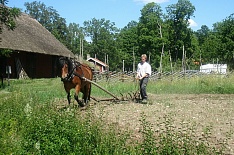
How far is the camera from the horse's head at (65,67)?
32.5 ft

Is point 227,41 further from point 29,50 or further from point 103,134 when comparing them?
point 103,134

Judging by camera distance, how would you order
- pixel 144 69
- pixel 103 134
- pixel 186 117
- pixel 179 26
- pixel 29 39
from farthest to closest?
pixel 179 26, pixel 29 39, pixel 144 69, pixel 186 117, pixel 103 134

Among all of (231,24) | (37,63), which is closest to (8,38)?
(37,63)

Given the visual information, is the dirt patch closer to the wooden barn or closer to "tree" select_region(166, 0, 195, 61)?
the wooden barn

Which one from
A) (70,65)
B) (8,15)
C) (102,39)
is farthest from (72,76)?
(102,39)

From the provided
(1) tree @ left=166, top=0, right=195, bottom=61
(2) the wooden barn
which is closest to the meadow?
(2) the wooden barn

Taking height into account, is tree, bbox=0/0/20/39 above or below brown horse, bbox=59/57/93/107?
above

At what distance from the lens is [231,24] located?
45.4 metres

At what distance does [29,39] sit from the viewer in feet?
104

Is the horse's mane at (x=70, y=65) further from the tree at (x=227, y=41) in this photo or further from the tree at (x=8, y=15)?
the tree at (x=227, y=41)

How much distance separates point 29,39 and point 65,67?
23019 mm

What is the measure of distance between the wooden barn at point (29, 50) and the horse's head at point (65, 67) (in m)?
17.4

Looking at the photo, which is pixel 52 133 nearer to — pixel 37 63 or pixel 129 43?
pixel 37 63

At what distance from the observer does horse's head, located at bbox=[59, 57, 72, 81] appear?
9.90 m
